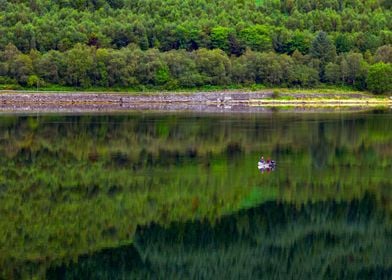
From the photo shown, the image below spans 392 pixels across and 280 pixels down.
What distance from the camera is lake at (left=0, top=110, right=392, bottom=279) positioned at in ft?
94.3

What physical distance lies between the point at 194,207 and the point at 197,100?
3267 inches

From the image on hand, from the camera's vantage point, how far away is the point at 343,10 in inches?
6373

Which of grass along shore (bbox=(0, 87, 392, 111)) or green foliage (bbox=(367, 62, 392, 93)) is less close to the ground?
green foliage (bbox=(367, 62, 392, 93))

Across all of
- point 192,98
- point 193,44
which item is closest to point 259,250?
point 192,98

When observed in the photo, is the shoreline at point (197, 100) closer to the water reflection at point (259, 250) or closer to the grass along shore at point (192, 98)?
the grass along shore at point (192, 98)

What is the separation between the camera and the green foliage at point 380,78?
396ft

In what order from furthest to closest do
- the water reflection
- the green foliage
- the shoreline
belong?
1. the green foliage
2. the shoreline
3. the water reflection

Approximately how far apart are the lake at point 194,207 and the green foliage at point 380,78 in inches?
2420

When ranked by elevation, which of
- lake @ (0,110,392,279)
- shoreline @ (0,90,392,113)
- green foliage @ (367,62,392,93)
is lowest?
shoreline @ (0,90,392,113)

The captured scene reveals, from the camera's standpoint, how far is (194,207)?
120 feet

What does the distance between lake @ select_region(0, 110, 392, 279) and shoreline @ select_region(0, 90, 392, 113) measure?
49.7 m

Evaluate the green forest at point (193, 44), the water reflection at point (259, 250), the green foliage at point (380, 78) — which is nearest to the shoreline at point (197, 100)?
the green foliage at point (380, 78)

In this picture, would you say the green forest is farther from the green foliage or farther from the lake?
the lake

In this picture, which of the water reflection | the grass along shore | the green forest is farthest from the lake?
the green forest
